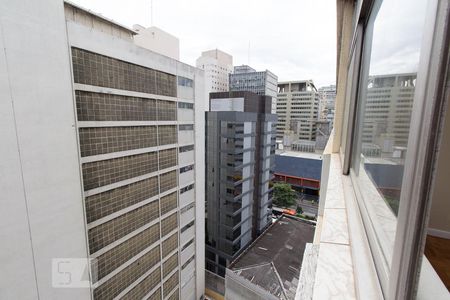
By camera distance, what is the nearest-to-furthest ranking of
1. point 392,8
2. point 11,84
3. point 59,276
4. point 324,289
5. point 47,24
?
point 324,289
point 392,8
point 11,84
point 47,24
point 59,276

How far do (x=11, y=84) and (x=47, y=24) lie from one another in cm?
118

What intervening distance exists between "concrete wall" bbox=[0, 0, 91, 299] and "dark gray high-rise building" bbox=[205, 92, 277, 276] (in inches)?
311

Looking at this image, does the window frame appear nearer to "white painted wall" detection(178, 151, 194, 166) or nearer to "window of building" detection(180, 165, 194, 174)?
"white painted wall" detection(178, 151, 194, 166)

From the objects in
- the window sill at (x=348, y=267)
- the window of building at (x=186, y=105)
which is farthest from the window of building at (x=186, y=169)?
the window sill at (x=348, y=267)

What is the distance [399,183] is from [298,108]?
3496 centimetres

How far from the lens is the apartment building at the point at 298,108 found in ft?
105

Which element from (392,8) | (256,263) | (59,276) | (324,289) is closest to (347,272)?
(324,289)

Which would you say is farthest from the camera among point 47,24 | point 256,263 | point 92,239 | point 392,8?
point 256,263

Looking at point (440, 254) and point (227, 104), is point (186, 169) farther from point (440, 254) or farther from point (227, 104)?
point (440, 254)

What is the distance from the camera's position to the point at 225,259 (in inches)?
476

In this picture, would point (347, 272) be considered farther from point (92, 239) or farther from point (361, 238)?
point (92, 239)

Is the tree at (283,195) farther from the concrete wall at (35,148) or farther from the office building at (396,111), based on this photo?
the office building at (396,111)

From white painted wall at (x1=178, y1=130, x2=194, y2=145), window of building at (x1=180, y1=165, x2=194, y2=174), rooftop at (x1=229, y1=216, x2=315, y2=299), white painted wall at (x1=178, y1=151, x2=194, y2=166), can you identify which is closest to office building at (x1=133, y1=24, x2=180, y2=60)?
white painted wall at (x1=178, y1=130, x2=194, y2=145)

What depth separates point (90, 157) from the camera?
4.85 m
